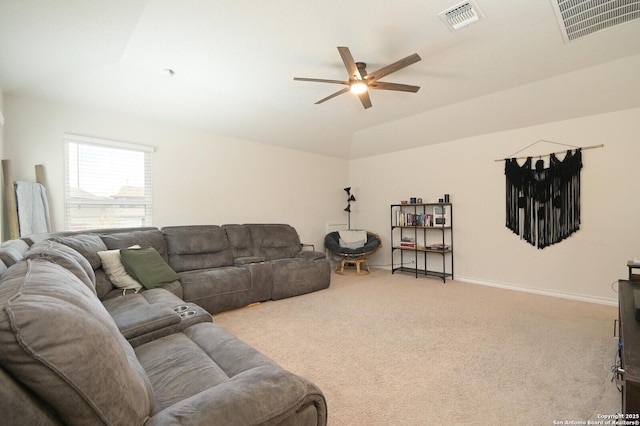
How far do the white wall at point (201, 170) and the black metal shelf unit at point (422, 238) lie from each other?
1387 millimetres

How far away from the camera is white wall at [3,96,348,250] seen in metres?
3.15

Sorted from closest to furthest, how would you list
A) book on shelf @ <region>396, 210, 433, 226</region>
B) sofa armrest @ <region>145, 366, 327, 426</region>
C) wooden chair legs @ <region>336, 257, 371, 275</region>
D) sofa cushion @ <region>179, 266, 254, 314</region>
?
sofa armrest @ <region>145, 366, 327, 426</region>
sofa cushion @ <region>179, 266, 254, 314</region>
book on shelf @ <region>396, 210, 433, 226</region>
wooden chair legs @ <region>336, 257, 371, 275</region>

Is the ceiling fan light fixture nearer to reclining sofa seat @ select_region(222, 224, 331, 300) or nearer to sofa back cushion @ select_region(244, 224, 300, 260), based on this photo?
reclining sofa seat @ select_region(222, 224, 331, 300)

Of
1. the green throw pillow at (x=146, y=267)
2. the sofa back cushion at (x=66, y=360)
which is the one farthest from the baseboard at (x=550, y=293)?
the sofa back cushion at (x=66, y=360)

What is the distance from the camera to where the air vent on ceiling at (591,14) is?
2.14m

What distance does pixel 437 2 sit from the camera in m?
2.10

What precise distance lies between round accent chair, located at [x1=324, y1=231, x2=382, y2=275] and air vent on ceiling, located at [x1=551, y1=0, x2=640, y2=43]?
3.73m

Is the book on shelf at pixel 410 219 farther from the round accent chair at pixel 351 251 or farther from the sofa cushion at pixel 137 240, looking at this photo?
the sofa cushion at pixel 137 240

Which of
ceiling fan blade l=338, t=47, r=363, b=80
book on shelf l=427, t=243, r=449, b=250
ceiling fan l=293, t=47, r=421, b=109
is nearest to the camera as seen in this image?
ceiling fan blade l=338, t=47, r=363, b=80

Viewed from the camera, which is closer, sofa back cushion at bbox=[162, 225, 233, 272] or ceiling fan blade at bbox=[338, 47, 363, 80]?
ceiling fan blade at bbox=[338, 47, 363, 80]

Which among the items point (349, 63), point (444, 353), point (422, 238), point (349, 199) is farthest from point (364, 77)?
point (349, 199)

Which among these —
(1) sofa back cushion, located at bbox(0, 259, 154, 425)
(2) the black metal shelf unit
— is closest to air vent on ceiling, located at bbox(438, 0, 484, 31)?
(1) sofa back cushion, located at bbox(0, 259, 154, 425)

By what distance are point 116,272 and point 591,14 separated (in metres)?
4.65

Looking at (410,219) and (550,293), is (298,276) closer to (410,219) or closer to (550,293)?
(410,219)
